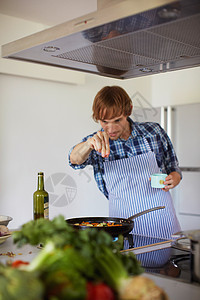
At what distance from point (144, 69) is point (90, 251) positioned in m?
1.55

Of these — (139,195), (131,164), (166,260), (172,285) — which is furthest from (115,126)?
(172,285)

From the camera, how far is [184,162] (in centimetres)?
414

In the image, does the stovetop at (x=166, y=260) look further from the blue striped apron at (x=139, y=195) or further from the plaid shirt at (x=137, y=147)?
the plaid shirt at (x=137, y=147)

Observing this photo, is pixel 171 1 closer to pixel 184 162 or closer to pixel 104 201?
pixel 184 162

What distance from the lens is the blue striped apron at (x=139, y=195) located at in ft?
8.17

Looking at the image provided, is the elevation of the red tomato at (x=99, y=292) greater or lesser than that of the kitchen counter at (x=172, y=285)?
greater

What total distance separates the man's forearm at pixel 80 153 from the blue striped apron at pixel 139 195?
264 mm

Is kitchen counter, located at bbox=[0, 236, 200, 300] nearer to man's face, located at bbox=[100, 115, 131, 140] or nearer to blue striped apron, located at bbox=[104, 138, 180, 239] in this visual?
blue striped apron, located at bbox=[104, 138, 180, 239]

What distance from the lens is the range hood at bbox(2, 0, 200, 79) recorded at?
1354mm

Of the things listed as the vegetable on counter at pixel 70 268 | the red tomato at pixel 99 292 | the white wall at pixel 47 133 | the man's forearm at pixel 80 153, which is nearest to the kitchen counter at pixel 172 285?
the vegetable on counter at pixel 70 268

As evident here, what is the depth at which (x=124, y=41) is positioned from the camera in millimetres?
1693

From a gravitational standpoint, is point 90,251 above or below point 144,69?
below

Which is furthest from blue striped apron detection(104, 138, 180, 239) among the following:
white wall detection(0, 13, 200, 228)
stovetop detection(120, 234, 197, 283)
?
white wall detection(0, 13, 200, 228)

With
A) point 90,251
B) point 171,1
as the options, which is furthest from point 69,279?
point 171,1
